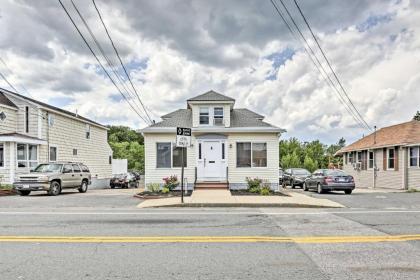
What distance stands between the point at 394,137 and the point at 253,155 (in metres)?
13.7

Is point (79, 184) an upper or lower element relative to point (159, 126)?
lower

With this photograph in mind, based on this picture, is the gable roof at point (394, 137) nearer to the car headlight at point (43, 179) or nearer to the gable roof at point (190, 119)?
the gable roof at point (190, 119)

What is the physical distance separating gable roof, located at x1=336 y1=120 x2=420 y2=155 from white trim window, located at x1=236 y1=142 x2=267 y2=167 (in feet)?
36.6

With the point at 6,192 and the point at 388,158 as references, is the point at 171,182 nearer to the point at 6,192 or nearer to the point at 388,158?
the point at 6,192

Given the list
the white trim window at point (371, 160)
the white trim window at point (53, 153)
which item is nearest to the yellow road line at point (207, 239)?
the white trim window at point (53, 153)

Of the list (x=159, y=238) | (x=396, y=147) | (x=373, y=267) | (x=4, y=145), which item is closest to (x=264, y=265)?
(x=373, y=267)

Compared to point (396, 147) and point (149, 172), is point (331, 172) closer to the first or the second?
point (396, 147)

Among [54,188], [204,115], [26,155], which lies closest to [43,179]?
[54,188]

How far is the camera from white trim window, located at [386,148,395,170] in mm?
27891

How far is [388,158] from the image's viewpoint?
2855 centimetres

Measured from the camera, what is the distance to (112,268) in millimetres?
5730

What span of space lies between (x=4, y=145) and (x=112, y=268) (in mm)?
20448

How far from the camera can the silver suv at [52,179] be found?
63.7 ft

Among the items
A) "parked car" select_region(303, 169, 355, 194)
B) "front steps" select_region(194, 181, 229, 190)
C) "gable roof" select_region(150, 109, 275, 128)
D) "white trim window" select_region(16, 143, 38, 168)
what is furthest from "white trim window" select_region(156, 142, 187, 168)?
"white trim window" select_region(16, 143, 38, 168)
